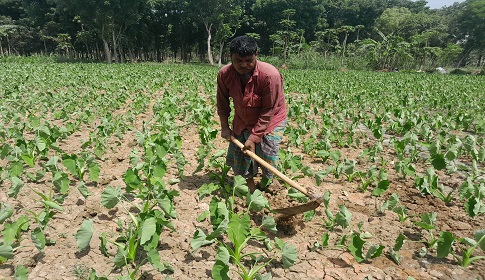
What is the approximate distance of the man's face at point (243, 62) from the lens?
8.80ft

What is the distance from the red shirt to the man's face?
110 mm

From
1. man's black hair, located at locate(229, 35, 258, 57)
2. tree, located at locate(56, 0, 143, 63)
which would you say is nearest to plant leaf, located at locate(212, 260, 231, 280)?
man's black hair, located at locate(229, 35, 258, 57)

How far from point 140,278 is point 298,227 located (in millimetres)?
1462

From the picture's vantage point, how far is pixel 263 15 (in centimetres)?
4822

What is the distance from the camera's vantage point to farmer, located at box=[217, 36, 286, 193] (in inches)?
108

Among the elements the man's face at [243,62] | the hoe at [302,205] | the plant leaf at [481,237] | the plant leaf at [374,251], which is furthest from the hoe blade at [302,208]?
the man's face at [243,62]

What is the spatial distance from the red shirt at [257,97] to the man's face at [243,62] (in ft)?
0.36

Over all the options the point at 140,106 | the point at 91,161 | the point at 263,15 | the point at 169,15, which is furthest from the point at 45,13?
the point at 91,161

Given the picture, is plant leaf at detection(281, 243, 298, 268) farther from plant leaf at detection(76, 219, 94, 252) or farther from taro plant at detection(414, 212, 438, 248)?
plant leaf at detection(76, 219, 94, 252)

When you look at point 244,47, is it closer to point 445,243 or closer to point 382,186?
point 382,186

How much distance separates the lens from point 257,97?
2.98 meters

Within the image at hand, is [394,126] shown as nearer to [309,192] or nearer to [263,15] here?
[309,192]

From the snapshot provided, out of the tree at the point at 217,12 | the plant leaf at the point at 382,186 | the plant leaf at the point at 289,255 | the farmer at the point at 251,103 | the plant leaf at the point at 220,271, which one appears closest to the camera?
the plant leaf at the point at 220,271

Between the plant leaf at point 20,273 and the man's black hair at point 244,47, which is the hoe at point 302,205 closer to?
the man's black hair at point 244,47
